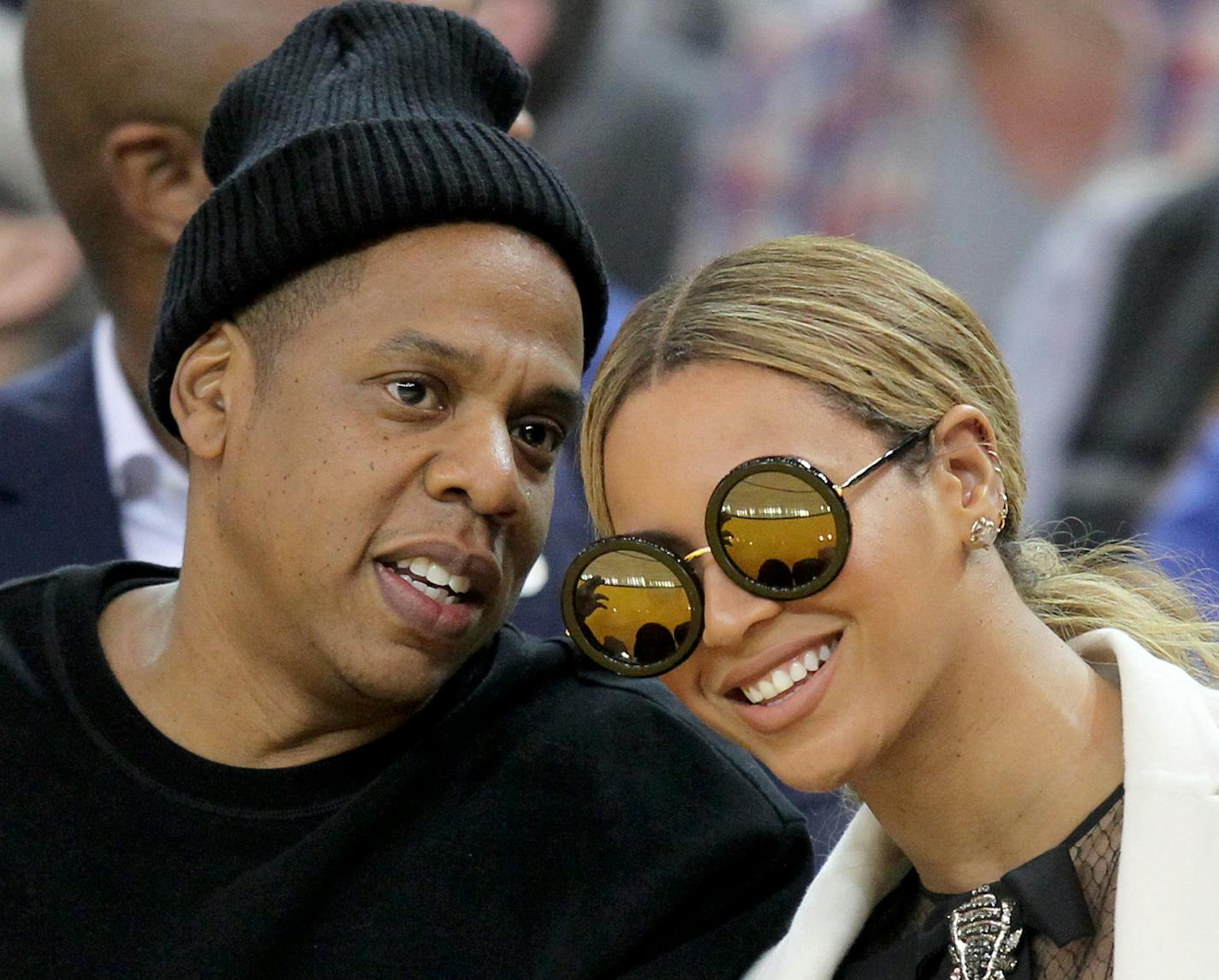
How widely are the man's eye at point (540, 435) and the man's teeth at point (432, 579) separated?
0.82ft

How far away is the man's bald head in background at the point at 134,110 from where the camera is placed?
3.48 meters

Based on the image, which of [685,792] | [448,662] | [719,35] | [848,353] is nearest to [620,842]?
[685,792]

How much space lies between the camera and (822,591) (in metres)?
2.14

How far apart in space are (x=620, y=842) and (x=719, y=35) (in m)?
3.11

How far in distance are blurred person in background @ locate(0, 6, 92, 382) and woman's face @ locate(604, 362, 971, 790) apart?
8.09ft

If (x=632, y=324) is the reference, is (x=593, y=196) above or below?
below

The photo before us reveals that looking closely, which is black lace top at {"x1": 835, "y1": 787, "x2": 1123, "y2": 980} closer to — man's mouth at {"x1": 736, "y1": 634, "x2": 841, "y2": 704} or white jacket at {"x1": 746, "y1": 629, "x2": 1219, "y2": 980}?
white jacket at {"x1": 746, "y1": 629, "x2": 1219, "y2": 980}

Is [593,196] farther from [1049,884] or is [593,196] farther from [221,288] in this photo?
[1049,884]

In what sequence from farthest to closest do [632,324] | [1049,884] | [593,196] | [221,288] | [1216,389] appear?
[1216,389] → [593,196] → [221,288] → [632,324] → [1049,884]

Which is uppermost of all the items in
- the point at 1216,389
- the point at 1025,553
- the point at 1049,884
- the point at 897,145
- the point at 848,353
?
the point at 848,353

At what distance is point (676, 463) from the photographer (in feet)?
7.20

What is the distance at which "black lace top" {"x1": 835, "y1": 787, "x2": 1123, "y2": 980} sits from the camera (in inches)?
84.8

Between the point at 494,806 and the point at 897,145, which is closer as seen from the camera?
the point at 494,806

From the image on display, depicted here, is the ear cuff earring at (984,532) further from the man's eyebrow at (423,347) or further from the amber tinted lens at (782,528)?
Answer: the man's eyebrow at (423,347)
